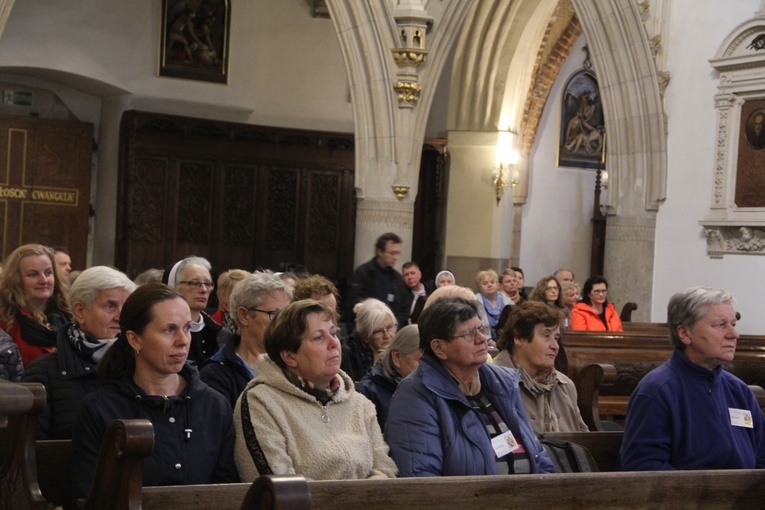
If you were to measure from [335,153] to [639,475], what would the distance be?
11365mm

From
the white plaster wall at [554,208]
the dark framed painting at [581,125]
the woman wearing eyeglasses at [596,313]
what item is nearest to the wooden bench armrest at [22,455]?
the woman wearing eyeglasses at [596,313]

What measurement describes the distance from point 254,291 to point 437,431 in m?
1.05

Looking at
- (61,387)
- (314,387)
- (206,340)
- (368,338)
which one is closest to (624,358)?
(368,338)

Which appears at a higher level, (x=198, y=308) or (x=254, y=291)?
(x=254, y=291)

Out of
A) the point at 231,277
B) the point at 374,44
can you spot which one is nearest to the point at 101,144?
the point at 374,44

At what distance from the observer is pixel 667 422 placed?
375cm

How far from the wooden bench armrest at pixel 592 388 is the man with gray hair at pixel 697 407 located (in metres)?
1.12

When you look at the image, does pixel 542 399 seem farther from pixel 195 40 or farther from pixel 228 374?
pixel 195 40

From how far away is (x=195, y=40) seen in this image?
1331cm

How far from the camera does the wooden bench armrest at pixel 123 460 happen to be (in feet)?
8.43

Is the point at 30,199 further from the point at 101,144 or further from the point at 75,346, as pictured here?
the point at 75,346

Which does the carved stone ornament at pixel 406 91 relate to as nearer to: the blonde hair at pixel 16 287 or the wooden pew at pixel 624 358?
the wooden pew at pixel 624 358

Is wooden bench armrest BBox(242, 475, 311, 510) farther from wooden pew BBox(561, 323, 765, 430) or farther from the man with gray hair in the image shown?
wooden pew BBox(561, 323, 765, 430)

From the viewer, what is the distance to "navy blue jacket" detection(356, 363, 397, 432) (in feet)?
13.1
